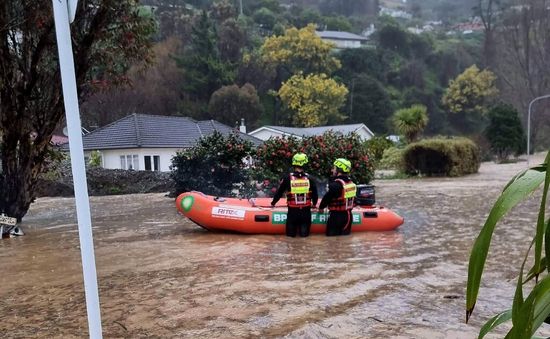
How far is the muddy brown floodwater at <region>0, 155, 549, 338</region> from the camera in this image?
4750mm

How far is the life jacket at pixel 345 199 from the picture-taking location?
348 inches

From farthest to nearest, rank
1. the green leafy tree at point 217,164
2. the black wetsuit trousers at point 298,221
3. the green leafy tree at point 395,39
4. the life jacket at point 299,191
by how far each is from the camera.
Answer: the green leafy tree at point 395,39
the green leafy tree at point 217,164
the black wetsuit trousers at point 298,221
the life jacket at point 299,191

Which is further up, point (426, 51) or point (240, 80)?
point (426, 51)

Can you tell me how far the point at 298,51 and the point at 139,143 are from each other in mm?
24902

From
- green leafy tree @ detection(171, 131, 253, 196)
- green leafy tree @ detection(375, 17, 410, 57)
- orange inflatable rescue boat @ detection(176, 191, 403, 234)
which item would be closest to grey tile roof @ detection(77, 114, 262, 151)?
green leafy tree @ detection(171, 131, 253, 196)

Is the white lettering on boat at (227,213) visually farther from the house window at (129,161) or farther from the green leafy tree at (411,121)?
the green leafy tree at (411,121)

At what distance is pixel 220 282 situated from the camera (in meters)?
6.30

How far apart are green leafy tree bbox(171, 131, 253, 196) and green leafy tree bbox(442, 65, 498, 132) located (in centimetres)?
→ 4465

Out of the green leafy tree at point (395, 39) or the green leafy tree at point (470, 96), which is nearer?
the green leafy tree at point (470, 96)

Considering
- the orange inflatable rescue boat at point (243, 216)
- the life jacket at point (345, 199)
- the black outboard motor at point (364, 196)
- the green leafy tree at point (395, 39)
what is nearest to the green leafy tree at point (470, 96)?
the green leafy tree at point (395, 39)

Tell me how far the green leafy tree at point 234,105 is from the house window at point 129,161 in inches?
576

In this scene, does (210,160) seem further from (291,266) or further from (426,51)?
(426,51)

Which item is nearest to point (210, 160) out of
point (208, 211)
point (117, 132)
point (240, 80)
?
point (208, 211)

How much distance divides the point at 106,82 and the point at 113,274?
5335 mm
